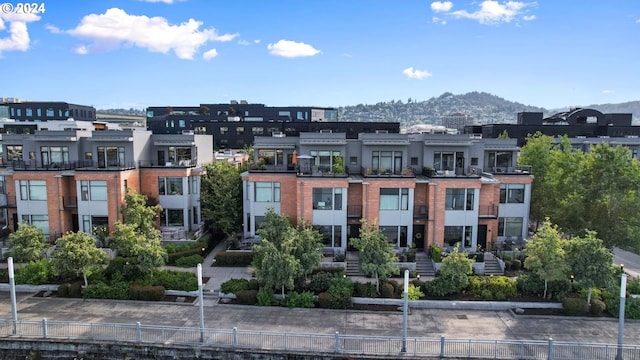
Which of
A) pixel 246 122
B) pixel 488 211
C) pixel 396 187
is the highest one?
pixel 246 122

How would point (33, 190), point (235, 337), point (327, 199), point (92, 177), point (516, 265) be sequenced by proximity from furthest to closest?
point (33, 190) → point (92, 177) → point (327, 199) → point (516, 265) → point (235, 337)

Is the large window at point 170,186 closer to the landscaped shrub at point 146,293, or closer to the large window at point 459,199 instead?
the landscaped shrub at point 146,293

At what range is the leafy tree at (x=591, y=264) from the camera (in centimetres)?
2228

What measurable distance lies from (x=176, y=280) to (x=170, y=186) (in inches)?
474

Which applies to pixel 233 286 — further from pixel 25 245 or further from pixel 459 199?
pixel 459 199

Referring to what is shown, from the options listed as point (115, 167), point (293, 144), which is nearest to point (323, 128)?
point (293, 144)

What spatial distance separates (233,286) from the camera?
24781mm

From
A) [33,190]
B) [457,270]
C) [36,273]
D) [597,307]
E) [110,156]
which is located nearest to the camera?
[597,307]

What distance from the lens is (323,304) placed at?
2328cm

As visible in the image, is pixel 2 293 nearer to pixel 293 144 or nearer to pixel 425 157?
pixel 293 144

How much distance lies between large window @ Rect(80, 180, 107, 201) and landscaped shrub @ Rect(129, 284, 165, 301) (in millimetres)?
11199

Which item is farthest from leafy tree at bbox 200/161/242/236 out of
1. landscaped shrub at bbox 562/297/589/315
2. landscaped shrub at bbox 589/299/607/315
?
landscaped shrub at bbox 589/299/607/315

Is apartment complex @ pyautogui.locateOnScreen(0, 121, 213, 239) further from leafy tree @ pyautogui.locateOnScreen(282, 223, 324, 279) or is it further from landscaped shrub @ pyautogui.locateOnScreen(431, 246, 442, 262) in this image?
landscaped shrub @ pyautogui.locateOnScreen(431, 246, 442, 262)

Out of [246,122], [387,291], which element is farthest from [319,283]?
[246,122]
